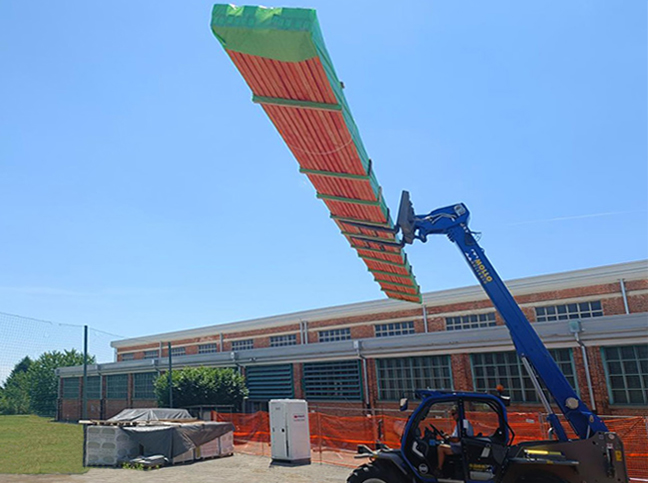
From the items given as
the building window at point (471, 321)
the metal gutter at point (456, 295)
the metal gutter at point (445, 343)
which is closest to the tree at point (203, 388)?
the metal gutter at point (445, 343)

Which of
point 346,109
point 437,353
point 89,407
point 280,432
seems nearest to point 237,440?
point 280,432

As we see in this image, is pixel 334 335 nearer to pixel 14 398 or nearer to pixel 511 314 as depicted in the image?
pixel 14 398

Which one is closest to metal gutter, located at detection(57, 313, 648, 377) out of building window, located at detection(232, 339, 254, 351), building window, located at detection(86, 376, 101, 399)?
building window, located at detection(232, 339, 254, 351)

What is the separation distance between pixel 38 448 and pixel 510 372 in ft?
65.9

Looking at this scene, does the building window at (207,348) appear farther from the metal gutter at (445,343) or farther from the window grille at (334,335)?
the window grille at (334,335)

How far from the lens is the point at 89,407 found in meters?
44.2

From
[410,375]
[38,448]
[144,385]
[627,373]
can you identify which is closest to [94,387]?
[144,385]

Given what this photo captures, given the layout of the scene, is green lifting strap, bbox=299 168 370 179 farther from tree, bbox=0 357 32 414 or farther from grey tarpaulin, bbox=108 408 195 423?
tree, bbox=0 357 32 414

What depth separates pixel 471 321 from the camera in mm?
31672

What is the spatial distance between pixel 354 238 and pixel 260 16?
25.9ft

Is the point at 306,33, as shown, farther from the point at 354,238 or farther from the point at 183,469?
the point at 183,469

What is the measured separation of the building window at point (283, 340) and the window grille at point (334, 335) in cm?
258

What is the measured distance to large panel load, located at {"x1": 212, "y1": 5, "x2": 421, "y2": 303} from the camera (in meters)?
5.96

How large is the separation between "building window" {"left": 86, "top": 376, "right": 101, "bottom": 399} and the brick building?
655 millimetres
